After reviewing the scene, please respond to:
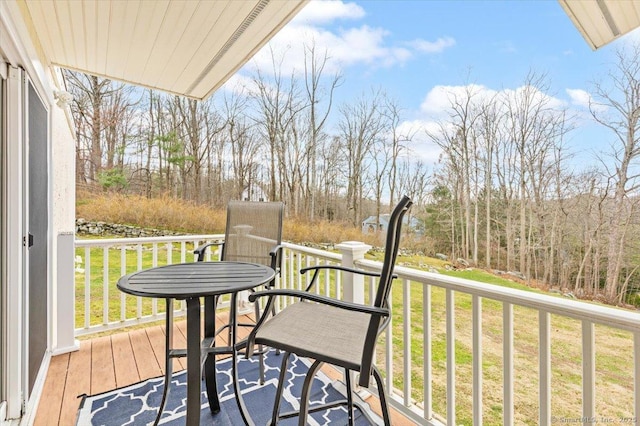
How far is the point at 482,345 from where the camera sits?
10.7ft

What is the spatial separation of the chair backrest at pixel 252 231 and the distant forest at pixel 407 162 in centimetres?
406

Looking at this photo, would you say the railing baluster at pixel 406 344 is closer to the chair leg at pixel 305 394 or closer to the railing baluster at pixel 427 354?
the railing baluster at pixel 427 354

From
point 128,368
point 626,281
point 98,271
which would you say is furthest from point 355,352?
point 98,271

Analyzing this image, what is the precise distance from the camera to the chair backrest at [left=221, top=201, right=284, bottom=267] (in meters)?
2.63

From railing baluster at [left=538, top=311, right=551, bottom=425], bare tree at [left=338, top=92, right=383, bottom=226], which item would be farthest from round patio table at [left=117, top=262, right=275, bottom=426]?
bare tree at [left=338, top=92, right=383, bottom=226]

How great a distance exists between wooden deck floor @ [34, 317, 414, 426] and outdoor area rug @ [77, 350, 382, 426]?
108 millimetres

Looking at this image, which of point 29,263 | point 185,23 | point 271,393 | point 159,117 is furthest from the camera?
point 159,117

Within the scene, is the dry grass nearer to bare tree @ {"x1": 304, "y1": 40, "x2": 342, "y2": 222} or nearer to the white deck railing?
bare tree @ {"x1": 304, "y1": 40, "x2": 342, "y2": 222}

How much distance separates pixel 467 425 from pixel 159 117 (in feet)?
25.9

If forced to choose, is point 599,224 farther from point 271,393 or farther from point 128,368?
point 128,368

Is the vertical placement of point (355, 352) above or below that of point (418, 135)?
below

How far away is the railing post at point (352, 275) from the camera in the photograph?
214cm

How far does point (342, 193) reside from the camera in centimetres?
730

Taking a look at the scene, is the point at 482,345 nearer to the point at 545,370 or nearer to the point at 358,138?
the point at 545,370
